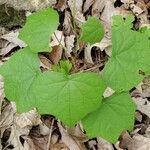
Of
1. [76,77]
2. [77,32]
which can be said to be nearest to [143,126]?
[76,77]

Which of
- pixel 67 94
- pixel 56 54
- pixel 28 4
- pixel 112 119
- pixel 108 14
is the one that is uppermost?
pixel 28 4

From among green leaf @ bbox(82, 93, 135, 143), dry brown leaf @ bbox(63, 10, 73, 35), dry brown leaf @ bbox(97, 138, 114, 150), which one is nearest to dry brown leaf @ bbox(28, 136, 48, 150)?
dry brown leaf @ bbox(97, 138, 114, 150)

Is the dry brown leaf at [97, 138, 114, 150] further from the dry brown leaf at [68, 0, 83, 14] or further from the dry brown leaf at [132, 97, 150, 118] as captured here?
the dry brown leaf at [68, 0, 83, 14]

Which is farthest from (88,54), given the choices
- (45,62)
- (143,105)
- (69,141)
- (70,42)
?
(69,141)

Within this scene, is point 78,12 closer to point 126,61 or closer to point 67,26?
point 67,26

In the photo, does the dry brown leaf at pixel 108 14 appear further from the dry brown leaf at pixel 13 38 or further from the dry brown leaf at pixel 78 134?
the dry brown leaf at pixel 78 134

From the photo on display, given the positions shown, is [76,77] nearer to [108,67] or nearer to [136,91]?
[108,67]

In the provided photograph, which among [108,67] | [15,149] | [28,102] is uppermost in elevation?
[108,67]

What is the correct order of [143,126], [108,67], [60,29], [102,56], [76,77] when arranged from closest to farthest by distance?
[76,77], [108,67], [143,126], [102,56], [60,29]
